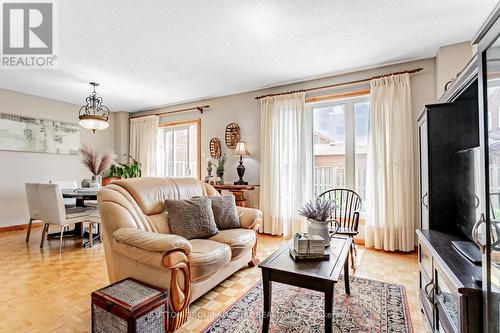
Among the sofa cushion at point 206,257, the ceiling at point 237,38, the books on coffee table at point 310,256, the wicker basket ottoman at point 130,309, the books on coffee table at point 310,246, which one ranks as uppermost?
the ceiling at point 237,38

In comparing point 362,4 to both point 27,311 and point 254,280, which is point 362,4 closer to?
point 254,280

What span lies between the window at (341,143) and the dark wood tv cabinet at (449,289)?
1912mm

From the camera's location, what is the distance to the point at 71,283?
2379mm

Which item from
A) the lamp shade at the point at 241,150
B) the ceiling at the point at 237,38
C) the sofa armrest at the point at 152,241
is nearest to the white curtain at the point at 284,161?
the lamp shade at the point at 241,150

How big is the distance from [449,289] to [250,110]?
383 cm

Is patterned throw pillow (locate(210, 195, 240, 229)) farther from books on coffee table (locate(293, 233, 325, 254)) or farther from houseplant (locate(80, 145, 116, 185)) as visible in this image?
houseplant (locate(80, 145, 116, 185))

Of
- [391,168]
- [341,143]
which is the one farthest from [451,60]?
[341,143]

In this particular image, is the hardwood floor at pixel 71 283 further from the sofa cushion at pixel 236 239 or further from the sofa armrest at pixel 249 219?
the sofa armrest at pixel 249 219

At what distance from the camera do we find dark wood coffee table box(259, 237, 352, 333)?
140 cm

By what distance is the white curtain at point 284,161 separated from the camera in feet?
13.0

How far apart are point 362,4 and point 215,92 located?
297 cm

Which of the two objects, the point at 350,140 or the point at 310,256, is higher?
the point at 350,140

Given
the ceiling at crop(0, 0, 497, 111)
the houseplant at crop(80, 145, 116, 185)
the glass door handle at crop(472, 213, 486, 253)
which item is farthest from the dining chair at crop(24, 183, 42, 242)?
the glass door handle at crop(472, 213, 486, 253)

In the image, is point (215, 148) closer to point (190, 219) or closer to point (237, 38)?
point (237, 38)
